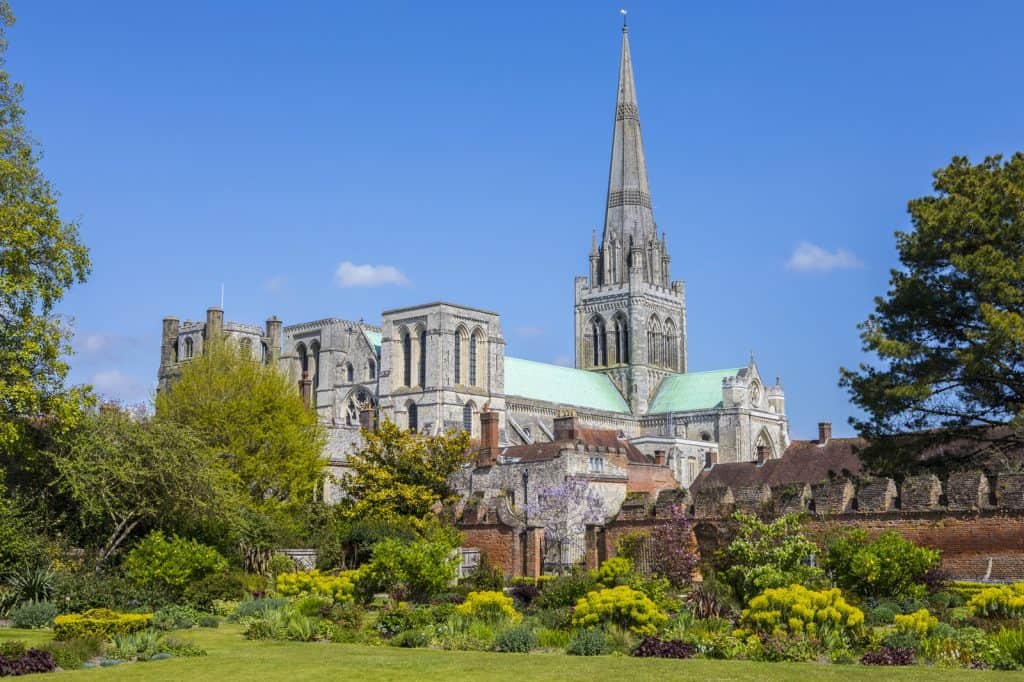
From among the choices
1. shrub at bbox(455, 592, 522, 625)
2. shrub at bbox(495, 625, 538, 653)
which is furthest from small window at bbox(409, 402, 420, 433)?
shrub at bbox(495, 625, 538, 653)

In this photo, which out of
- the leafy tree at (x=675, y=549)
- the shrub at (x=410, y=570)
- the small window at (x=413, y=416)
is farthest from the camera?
the small window at (x=413, y=416)

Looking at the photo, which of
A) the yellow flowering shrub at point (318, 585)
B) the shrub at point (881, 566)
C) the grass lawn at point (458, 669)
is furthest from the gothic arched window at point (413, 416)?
the grass lawn at point (458, 669)

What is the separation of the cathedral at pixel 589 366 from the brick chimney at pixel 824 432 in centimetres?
2470

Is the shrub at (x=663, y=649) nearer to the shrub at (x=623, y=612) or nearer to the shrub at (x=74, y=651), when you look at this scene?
the shrub at (x=623, y=612)

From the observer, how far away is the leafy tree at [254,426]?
4350 centimetres

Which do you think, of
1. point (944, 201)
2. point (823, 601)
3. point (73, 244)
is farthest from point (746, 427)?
point (823, 601)

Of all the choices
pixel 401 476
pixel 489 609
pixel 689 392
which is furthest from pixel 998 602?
pixel 689 392

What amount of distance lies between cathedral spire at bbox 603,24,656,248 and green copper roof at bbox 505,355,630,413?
48.4ft

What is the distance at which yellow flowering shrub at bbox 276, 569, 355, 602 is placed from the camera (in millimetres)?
25828

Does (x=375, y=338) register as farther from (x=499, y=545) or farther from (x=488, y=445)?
(x=499, y=545)

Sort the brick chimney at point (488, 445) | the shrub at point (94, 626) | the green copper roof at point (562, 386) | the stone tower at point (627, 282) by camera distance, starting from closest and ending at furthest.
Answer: the shrub at point (94, 626)
the brick chimney at point (488, 445)
the green copper roof at point (562, 386)
the stone tower at point (627, 282)

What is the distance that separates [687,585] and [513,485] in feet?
51.4

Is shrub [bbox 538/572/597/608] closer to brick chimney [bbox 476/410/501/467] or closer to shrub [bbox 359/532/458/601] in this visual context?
shrub [bbox 359/532/458/601]

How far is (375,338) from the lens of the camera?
10369 centimetres
